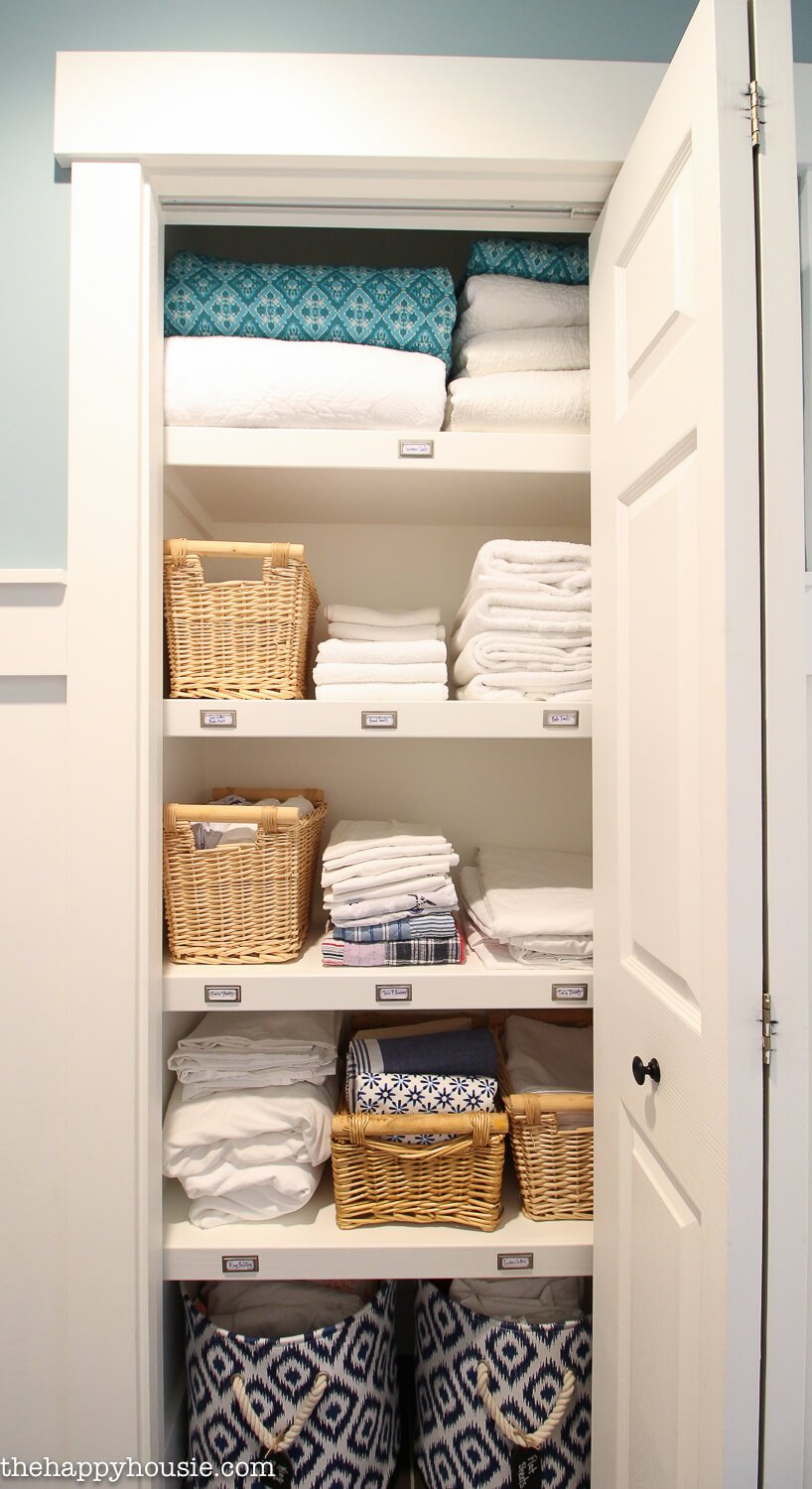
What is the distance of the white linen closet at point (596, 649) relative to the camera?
713mm

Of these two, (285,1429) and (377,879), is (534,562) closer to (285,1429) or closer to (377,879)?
(377,879)

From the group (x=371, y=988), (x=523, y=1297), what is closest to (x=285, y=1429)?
(x=523, y=1297)

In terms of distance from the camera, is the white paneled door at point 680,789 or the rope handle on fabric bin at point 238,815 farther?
the rope handle on fabric bin at point 238,815

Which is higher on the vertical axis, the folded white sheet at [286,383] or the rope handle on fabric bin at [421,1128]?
the folded white sheet at [286,383]

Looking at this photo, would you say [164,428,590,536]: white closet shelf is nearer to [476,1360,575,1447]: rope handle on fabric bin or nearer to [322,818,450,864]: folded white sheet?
[322,818,450,864]: folded white sheet

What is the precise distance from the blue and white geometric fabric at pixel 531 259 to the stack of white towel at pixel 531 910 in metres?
0.98

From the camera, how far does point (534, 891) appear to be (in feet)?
4.21

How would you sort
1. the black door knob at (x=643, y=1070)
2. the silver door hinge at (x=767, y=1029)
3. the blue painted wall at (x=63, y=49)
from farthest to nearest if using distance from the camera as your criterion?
the blue painted wall at (x=63, y=49) < the black door knob at (x=643, y=1070) < the silver door hinge at (x=767, y=1029)

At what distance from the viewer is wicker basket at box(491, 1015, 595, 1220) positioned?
1.18m

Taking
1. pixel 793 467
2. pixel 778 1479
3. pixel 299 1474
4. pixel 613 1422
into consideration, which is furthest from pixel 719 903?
pixel 299 1474

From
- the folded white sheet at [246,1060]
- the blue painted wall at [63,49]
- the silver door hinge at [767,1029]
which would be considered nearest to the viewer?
the silver door hinge at [767,1029]

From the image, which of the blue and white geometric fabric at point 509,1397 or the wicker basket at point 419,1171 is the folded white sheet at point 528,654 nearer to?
the wicker basket at point 419,1171

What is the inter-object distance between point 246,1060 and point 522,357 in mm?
1185

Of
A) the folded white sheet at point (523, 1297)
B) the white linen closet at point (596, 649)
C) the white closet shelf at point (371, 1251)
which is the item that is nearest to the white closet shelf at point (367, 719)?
the white linen closet at point (596, 649)
